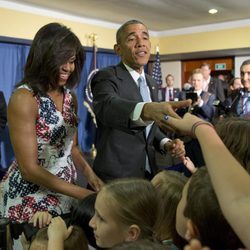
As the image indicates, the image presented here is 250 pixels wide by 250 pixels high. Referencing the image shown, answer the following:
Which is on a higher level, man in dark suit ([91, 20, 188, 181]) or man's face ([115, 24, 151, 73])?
man's face ([115, 24, 151, 73])

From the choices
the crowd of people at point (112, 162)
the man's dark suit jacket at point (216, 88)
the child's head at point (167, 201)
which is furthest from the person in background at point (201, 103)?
the child's head at point (167, 201)

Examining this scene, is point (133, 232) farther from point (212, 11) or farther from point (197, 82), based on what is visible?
point (212, 11)

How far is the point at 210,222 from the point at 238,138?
Result: 34 centimetres

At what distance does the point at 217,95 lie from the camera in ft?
21.0

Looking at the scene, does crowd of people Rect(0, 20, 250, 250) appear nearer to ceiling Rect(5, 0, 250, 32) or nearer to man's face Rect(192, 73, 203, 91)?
man's face Rect(192, 73, 203, 91)

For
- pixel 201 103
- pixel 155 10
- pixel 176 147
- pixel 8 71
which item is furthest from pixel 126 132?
pixel 155 10

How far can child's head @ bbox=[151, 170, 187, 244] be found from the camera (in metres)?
1.19

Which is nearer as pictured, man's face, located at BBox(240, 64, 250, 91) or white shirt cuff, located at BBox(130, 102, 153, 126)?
white shirt cuff, located at BBox(130, 102, 153, 126)

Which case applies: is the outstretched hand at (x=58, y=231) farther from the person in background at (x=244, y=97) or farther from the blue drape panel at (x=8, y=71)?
the blue drape panel at (x=8, y=71)

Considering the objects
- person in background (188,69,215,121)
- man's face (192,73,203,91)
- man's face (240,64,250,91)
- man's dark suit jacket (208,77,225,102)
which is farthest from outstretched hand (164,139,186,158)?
man's dark suit jacket (208,77,225,102)

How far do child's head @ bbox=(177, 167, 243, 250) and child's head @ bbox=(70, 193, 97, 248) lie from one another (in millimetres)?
583

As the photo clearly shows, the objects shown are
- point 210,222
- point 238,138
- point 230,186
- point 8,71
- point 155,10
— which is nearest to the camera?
point 230,186

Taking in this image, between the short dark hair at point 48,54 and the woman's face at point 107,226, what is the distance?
47 cm

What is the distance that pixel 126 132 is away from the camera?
4.89 feet
